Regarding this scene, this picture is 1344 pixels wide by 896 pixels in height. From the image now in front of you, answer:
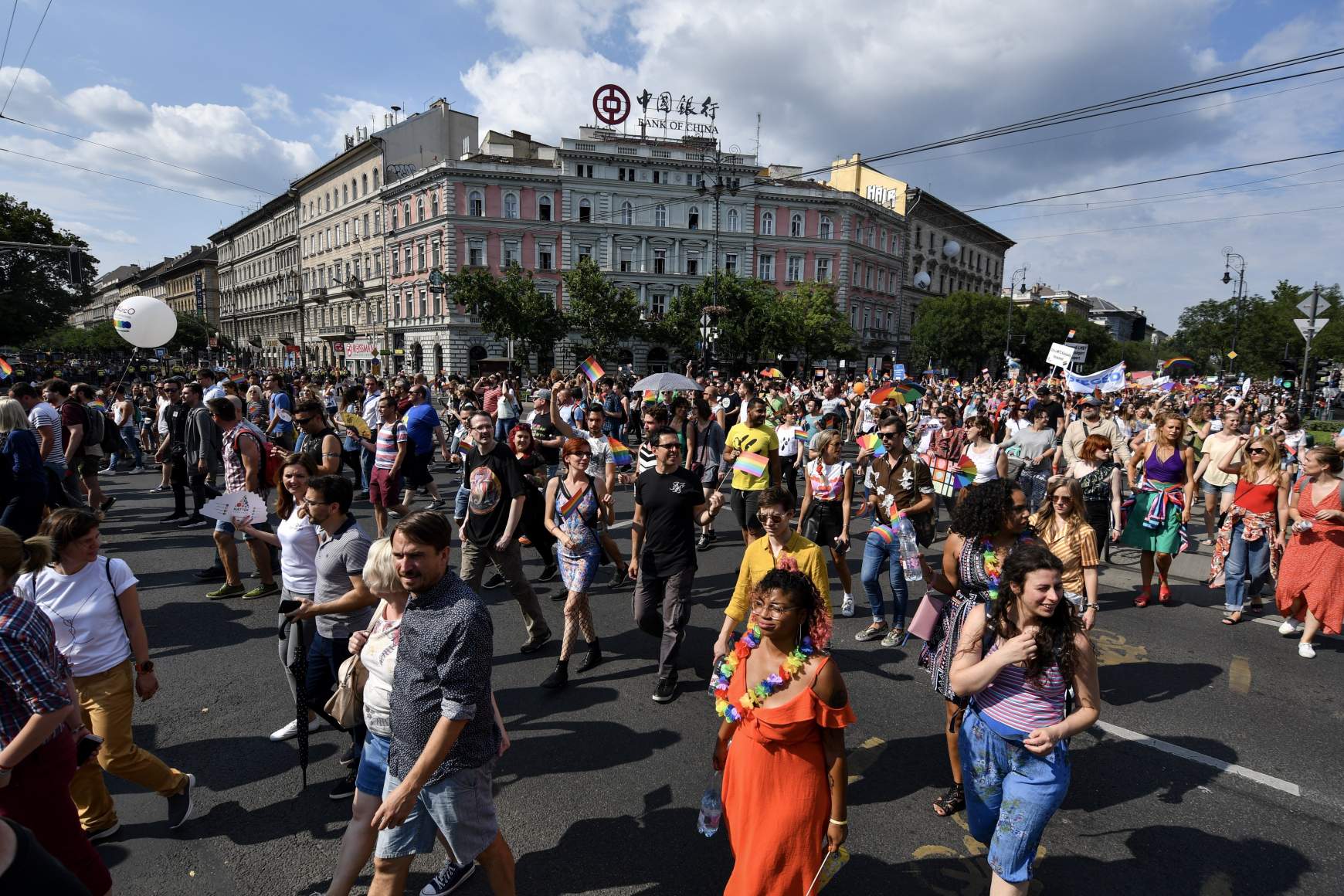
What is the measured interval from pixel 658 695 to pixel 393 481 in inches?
190

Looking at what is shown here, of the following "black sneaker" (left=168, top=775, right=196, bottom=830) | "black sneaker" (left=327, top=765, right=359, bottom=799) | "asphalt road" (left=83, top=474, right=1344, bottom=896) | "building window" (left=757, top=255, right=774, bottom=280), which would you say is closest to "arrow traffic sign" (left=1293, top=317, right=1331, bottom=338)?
"asphalt road" (left=83, top=474, right=1344, bottom=896)

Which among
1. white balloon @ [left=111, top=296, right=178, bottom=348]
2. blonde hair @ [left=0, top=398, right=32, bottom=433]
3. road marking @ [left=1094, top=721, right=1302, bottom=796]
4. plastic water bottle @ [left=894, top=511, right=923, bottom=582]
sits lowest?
road marking @ [left=1094, top=721, right=1302, bottom=796]

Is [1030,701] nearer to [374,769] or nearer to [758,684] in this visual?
[758,684]

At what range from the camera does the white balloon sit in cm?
1053

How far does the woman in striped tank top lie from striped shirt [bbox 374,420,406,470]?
7.21m

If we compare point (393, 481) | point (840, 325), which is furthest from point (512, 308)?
point (393, 481)

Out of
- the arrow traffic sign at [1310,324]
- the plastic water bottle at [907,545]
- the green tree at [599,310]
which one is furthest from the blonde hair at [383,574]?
the green tree at [599,310]

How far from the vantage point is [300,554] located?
418 centimetres

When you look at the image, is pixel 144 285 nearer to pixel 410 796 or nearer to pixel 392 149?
pixel 392 149

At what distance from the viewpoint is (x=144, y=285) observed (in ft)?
365

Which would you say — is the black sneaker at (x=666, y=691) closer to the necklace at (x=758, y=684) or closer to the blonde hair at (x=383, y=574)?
the necklace at (x=758, y=684)

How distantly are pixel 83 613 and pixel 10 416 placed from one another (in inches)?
169

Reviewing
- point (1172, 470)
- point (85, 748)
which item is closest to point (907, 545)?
point (1172, 470)

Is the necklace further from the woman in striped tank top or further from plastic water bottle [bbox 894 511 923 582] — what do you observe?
plastic water bottle [bbox 894 511 923 582]
